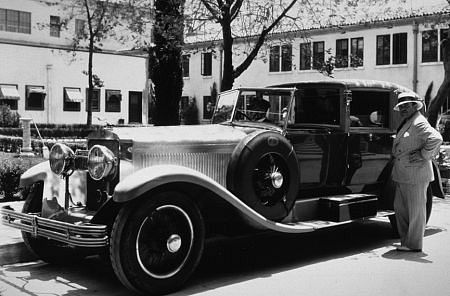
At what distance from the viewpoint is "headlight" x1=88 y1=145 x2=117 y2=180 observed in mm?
5816

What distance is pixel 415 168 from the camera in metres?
7.23

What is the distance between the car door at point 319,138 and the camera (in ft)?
24.1

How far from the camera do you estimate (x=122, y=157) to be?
19.5ft

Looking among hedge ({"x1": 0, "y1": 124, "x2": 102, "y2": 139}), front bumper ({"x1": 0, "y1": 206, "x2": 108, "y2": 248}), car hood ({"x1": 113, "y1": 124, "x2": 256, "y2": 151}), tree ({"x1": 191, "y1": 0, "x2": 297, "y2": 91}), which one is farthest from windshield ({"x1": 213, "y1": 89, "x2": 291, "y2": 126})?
hedge ({"x1": 0, "y1": 124, "x2": 102, "y2": 139})

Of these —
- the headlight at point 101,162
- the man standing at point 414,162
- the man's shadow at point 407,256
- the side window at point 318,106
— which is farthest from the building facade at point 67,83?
the headlight at point 101,162

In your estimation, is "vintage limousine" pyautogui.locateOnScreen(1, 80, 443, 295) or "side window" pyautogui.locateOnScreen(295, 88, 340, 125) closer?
"vintage limousine" pyautogui.locateOnScreen(1, 80, 443, 295)

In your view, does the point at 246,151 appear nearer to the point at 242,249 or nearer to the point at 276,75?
the point at 242,249

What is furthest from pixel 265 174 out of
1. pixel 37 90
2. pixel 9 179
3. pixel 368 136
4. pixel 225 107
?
pixel 37 90

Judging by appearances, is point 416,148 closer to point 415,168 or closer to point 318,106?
point 415,168

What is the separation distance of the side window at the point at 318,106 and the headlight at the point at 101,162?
2.90m

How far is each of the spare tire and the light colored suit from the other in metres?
1.41

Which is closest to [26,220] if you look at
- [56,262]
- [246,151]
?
[56,262]

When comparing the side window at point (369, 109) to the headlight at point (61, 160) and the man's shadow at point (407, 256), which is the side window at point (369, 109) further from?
the headlight at point (61, 160)

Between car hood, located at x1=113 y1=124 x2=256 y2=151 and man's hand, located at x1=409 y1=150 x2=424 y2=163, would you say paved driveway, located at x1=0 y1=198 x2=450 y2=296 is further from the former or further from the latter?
car hood, located at x1=113 y1=124 x2=256 y2=151
